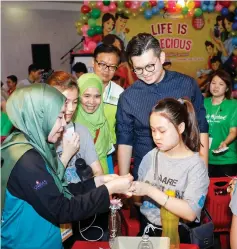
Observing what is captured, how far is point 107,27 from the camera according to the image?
6.79m

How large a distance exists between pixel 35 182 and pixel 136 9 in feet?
19.5

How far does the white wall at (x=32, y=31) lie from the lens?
909 centimetres

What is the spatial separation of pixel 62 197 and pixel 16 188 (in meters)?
0.20

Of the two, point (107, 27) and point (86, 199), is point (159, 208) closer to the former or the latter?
point (86, 199)

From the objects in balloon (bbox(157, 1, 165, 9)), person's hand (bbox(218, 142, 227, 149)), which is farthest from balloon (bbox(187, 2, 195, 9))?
person's hand (bbox(218, 142, 227, 149))

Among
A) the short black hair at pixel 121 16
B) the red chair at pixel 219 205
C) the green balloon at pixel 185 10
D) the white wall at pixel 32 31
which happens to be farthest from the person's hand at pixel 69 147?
the white wall at pixel 32 31

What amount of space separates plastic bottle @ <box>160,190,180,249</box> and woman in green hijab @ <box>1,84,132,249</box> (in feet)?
1.26

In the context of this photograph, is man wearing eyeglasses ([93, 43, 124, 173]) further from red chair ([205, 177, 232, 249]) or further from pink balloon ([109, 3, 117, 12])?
pink balloon ([109, 3, 117, 12])

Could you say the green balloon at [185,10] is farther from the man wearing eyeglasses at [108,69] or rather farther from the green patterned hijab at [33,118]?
the green patterned hijab at [33,118]

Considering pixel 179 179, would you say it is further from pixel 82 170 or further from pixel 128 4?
pixel 128 4

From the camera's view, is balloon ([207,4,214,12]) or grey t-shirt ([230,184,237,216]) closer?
grey t-shirt ([230,184,237,216])

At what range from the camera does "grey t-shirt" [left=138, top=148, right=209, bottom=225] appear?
1.84 m

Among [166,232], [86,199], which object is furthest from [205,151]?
[86,199]

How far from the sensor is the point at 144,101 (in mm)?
2439
